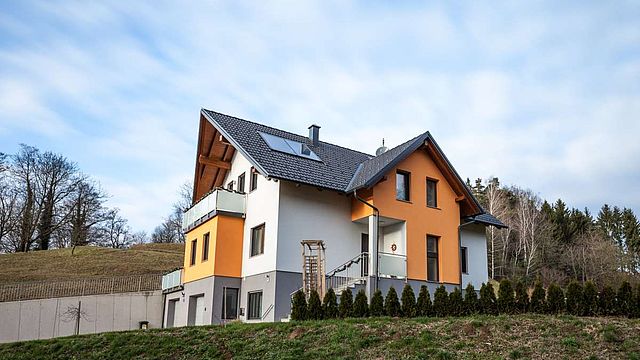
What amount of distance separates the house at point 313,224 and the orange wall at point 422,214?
0.04 metres

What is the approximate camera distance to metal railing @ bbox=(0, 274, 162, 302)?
2830 centimetres

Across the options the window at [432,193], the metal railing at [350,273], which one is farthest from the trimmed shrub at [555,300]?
the window at [432,193]

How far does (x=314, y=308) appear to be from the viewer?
14586 millimetres

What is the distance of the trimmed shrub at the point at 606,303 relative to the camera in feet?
44.1

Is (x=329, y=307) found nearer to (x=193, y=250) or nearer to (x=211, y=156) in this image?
(x=193, y=250)

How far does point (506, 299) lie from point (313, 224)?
7437 mm

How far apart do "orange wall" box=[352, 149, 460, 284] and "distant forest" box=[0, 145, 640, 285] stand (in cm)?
2231

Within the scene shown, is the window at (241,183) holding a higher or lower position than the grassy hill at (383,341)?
higher

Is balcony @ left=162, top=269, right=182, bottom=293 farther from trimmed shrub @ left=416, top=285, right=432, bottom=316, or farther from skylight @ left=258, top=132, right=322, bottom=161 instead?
trimmed shrub @ left=416, top=285, right=432, bottom=316

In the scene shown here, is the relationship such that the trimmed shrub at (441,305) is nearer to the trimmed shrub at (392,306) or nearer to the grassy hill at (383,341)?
the trimmed shrub at (392,306)

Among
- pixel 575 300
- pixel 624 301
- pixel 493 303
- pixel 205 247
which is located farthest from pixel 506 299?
pixel 205 247

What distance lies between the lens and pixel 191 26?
48.4 feet

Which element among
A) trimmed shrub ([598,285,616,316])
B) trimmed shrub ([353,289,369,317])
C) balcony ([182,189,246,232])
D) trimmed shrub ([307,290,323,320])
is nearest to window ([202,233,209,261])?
balcony ([182,189,246,232])

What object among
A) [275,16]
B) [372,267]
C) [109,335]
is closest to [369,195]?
[372,267]
